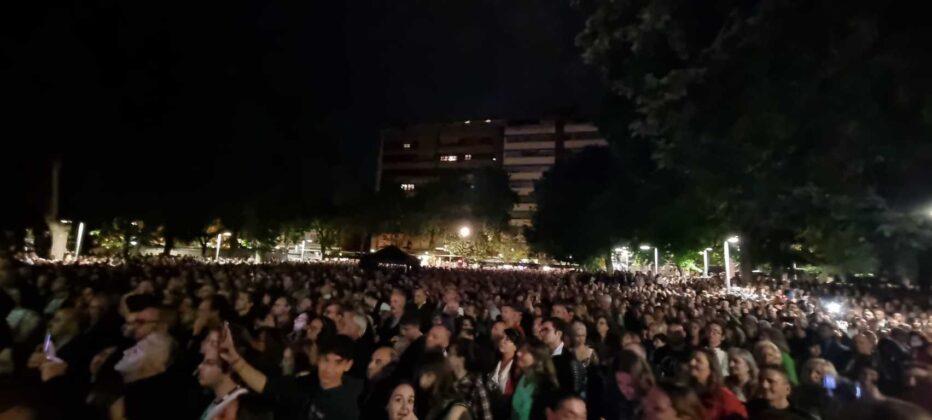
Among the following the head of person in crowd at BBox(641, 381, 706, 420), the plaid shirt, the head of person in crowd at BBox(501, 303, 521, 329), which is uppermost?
the head of person in crowd at BBox(501, 303, 521, 329)

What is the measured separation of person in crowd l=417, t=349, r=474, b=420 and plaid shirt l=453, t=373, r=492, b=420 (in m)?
0.11

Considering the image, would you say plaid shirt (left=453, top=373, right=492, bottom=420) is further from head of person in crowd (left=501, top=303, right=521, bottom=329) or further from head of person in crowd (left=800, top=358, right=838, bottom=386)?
head of person in crowd (left=800, top=358, right=838, bottom=386)

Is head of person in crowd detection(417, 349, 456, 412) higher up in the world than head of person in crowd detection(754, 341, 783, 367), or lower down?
lower down

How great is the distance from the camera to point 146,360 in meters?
3.54

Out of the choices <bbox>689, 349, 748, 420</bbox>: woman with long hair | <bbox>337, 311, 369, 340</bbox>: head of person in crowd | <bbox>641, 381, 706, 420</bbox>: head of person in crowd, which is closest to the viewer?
<bbox>641, 381, 706, 420</bbox>: head of person in crowd

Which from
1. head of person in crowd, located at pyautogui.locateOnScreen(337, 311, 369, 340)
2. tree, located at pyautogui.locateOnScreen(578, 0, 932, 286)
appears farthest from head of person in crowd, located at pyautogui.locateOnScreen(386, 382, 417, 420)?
tree, located at pyautogui.locateOnScreen(578, 0, 932, 286)

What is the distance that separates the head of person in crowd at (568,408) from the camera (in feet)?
10.4

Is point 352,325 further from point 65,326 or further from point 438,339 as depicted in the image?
point 65,326

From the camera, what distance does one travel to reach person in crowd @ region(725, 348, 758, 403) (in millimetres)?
4488

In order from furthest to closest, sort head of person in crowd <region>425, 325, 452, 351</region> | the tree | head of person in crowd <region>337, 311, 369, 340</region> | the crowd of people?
the tree → head of person in crowd <region>337, 311, 369, 340</region> → head of person in crowd <region>425, 325, 452, 351</region> → the crowd of people

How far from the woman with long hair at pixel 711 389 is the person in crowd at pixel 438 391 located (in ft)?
4.68

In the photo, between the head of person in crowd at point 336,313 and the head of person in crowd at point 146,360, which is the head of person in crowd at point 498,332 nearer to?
the head of person in crowd at point 336,313

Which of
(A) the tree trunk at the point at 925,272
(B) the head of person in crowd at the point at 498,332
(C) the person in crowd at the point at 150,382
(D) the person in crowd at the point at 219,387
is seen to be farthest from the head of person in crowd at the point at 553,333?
(A) the tree trunk at the point at 925,272

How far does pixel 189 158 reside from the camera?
68.3 feet
